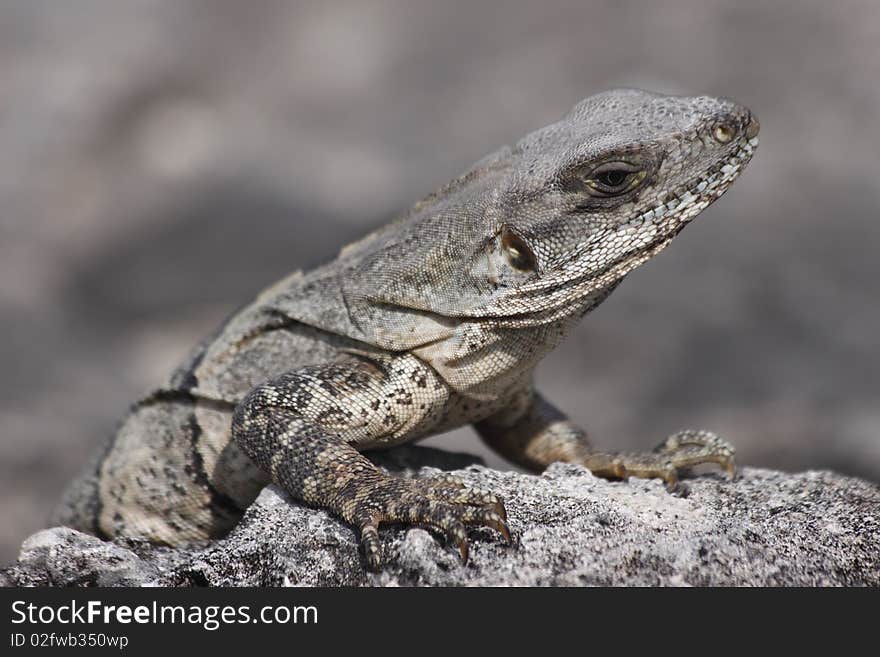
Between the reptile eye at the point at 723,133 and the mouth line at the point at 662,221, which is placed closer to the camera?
the mouth line at the point at 662,221

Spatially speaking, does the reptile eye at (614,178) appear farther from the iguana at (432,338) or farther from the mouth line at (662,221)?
the mouth line at (662,221)

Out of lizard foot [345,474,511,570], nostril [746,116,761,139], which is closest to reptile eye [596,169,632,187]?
nostril [746,116,761,139]

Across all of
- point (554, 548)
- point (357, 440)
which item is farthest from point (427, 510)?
point (357, 440)

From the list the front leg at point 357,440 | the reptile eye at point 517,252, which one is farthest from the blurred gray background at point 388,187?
the reptile eye at point 517,252

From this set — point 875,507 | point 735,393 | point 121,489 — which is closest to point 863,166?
point 735,393

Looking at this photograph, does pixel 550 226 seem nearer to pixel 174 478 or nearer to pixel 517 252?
pixel 517 252
